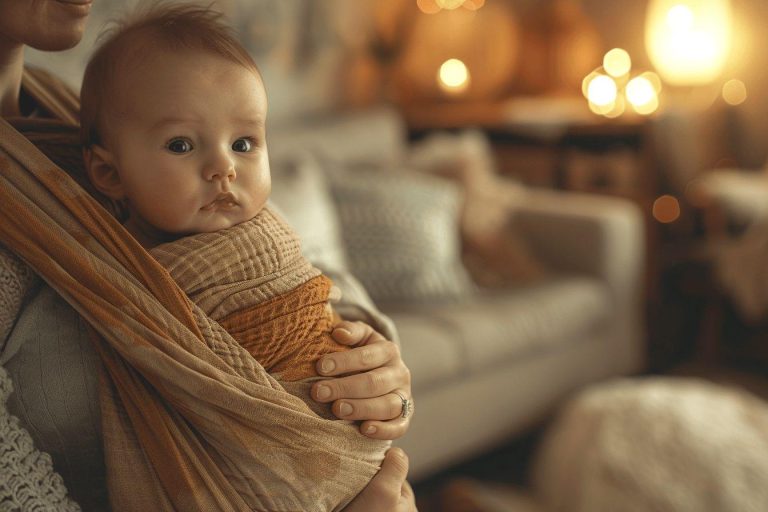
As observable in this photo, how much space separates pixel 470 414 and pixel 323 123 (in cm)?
120

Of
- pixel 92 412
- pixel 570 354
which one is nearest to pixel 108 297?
pixel 92 412

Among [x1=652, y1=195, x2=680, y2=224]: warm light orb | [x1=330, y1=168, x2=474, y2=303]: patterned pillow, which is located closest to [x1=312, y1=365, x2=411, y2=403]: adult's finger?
[x1=330, y1=168, x2=474, y2=303]: patterned pillow

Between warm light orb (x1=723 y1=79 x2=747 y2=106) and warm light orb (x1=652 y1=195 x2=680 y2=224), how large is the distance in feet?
2.64

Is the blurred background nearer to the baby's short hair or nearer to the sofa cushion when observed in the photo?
the sofa cushion

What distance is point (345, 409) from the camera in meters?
0.73

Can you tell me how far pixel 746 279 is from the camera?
107 inches

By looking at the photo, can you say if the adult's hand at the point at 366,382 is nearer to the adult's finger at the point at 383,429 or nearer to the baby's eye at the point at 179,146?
the adult's finger at the point at 383,429

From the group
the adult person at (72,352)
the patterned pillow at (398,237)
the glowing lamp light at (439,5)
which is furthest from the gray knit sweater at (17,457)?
the glowing lamp light at (439,5)

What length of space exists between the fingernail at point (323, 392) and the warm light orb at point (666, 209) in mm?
2699

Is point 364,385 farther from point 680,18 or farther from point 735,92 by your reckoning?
point 735,92

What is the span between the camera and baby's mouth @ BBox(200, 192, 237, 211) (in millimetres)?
729

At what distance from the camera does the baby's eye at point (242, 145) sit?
2.47 ft

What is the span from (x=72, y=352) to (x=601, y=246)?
86.5 inches

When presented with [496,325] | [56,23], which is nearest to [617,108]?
[496,325]
